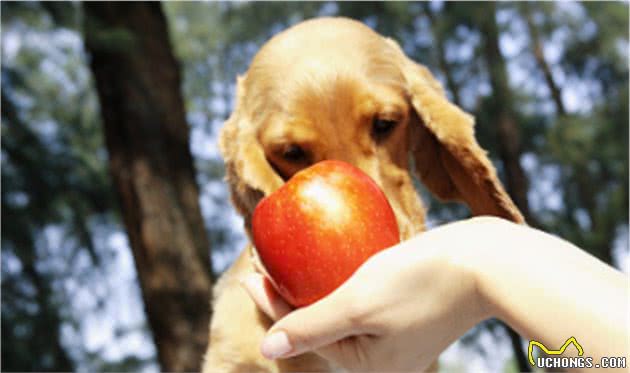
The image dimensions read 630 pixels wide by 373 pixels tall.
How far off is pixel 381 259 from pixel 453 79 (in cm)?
795

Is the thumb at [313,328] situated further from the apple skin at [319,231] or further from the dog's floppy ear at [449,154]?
the dog's floppy ear at [449,154]

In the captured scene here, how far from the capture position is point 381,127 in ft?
6.75

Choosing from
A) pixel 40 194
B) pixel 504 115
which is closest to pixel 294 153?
pixel 40 194

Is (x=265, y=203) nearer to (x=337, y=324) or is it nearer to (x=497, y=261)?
(x=337, y=324)

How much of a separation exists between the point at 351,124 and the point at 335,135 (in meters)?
0.05

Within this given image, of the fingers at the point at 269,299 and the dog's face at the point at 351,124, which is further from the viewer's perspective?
the dog's face at the point at 351,124

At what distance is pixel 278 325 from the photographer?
1.49 meters

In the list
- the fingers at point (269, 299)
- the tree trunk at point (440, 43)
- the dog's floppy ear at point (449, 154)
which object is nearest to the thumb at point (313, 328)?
the fingers at point (269, 299)

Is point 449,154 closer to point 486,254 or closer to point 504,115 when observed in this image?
point 486,254

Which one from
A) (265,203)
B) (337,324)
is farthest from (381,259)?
(265,203)

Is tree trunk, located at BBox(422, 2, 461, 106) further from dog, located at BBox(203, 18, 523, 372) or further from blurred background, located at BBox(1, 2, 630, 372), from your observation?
dog, located at BBox(203, 18, 523, 372)

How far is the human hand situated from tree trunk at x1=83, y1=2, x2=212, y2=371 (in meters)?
3.30

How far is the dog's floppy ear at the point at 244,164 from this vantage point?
2.02 metres

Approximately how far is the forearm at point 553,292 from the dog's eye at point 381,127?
801 millimetres
